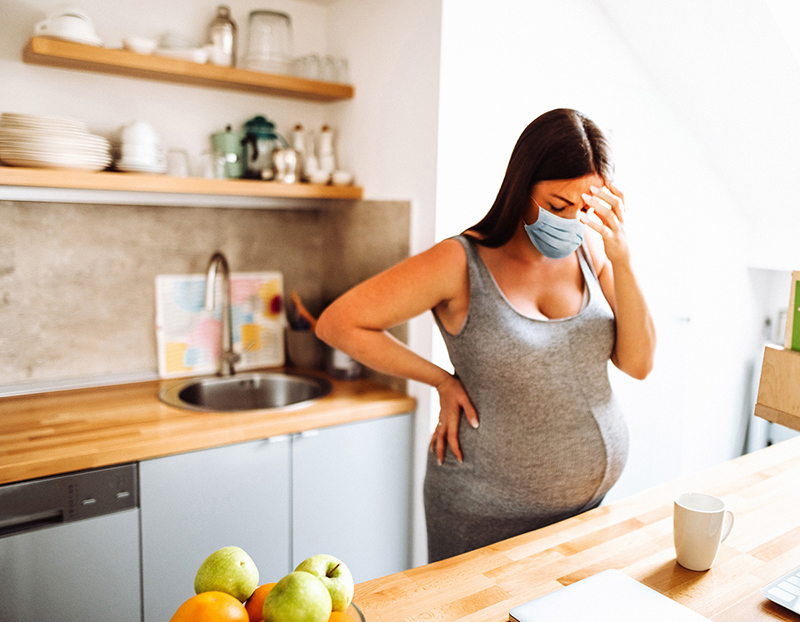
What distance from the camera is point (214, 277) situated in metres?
2.27

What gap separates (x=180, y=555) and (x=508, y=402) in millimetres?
1001

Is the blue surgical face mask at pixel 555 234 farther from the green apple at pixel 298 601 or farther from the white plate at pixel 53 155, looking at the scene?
the white plate at pixel 53 155

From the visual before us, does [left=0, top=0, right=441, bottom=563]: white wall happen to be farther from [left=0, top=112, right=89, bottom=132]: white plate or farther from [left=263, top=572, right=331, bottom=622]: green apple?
[left=263, top=572, right=331, bottom=622]: green apple

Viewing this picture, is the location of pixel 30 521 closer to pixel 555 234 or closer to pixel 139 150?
pixel 139 150

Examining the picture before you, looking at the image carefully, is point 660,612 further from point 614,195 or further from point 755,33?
point 755,33

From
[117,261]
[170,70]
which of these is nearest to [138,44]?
[170,70]

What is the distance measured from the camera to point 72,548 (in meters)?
1.57

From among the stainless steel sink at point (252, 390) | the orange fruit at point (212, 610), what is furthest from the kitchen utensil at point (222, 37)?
the orange fruit at point (212, 610)

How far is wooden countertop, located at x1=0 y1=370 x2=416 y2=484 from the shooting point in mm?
1552

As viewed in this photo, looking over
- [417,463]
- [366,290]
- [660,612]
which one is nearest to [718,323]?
[417,463]

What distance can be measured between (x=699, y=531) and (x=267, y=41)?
6.61ft

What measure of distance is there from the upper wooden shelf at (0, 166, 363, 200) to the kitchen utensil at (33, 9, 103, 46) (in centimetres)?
37

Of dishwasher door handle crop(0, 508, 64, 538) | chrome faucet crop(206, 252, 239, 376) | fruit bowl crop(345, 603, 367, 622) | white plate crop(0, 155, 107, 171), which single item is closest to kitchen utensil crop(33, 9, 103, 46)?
white plate crop(0, 155, 107, 171)

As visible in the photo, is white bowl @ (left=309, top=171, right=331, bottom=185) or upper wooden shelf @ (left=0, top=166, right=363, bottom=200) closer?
upper wooden shelf @ (left=0, top=166, right=363, bottom=200)
